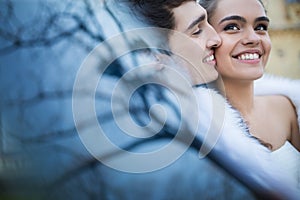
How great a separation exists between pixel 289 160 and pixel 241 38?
1.66 feet

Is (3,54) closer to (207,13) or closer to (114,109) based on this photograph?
(114,109)

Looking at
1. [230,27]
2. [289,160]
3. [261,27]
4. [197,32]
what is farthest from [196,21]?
[289,160]

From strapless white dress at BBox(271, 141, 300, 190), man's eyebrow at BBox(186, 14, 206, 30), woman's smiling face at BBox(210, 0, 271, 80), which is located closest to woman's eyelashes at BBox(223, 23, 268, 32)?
woman's smiling face at BBox(210, 0, 271, 80)

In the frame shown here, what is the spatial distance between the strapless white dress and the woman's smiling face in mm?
305

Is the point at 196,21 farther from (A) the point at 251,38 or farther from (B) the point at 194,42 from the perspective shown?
(A) the point at 251,38

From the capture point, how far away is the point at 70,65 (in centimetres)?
189

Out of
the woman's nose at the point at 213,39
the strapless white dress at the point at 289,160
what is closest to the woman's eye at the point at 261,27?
the woman's nose at the point at 213,39

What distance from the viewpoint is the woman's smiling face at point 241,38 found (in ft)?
6.70

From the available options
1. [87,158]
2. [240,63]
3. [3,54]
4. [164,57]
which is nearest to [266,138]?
[240,63]

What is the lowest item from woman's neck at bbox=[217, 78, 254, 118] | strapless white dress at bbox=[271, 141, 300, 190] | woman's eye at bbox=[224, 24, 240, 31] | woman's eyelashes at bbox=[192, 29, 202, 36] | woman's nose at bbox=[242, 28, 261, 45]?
strapless white dress at bbox=[271, 141, 300, 190]

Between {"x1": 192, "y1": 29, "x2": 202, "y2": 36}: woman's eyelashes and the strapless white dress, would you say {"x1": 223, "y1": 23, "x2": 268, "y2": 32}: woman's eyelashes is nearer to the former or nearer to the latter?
{"x1": 192, "y1": 29, "x2": 202, "y2": 36}: woman's eyelashes

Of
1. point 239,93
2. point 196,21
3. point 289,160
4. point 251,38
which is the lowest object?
point 289,160

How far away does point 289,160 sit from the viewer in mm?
2117

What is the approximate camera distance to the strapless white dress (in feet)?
6.78
